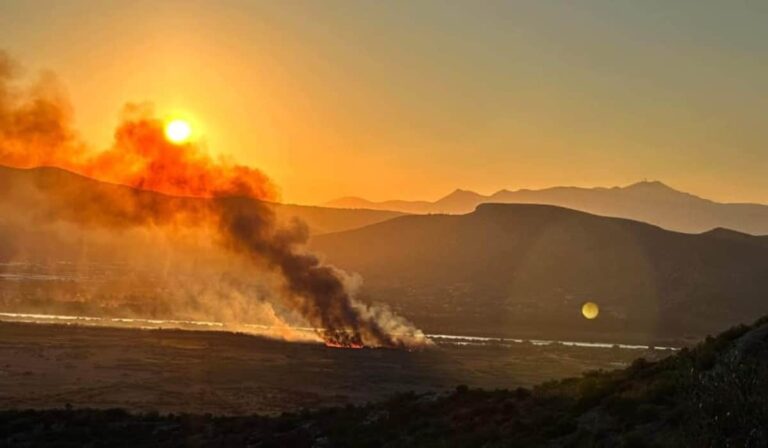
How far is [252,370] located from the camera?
283 feet

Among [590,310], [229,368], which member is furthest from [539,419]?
[590,310]

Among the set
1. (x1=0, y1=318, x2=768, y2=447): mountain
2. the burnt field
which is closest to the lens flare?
the burnt field

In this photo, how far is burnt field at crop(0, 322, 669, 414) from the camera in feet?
220

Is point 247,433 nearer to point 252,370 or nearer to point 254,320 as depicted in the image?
point 252,370

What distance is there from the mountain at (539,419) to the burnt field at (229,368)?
1124 centimetres

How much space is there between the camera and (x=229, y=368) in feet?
285

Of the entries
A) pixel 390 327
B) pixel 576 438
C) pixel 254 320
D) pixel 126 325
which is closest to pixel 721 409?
pixel 576 438

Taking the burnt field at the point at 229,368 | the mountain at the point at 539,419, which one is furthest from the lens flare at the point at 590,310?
the mountain at the point at 539,419

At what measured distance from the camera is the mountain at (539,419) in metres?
15.5

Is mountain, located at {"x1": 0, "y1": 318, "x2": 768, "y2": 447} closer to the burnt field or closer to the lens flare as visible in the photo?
the burnt field

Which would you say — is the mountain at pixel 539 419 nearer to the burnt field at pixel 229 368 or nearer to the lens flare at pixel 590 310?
the burnt field at pixel 229 368

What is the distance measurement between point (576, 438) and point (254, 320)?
13778 cm

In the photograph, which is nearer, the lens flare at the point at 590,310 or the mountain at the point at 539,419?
the mountain at the point at 539,419

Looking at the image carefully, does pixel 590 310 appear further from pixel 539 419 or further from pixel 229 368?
pixel 539 419
